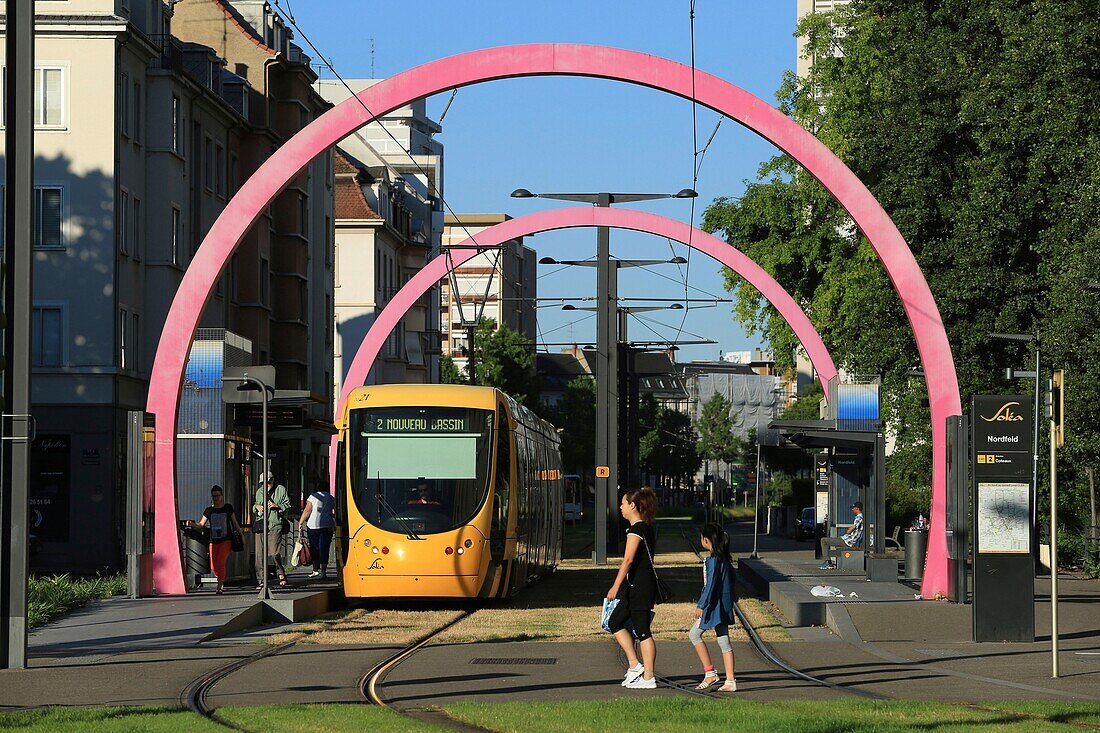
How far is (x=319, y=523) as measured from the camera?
29234mm

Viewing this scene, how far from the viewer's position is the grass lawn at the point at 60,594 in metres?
21.0

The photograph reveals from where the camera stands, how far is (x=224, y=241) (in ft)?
84.2

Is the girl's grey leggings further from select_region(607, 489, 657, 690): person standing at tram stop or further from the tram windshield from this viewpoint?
the tram windshield

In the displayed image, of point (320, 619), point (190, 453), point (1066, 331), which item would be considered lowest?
point (320, 619)

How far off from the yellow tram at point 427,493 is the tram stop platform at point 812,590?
4.14m

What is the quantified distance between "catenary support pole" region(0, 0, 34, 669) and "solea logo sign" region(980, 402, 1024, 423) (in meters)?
10.1

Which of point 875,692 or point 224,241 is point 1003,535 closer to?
point 875,692

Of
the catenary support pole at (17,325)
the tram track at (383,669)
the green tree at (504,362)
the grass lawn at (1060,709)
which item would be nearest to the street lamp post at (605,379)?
the tram track at (383,669)

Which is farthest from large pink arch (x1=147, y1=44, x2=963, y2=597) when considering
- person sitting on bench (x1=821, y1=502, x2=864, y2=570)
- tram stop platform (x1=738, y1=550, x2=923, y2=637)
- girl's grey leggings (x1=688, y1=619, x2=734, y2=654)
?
girl's grey leggings (x1=688, y1=619, x2=734, y2=654)

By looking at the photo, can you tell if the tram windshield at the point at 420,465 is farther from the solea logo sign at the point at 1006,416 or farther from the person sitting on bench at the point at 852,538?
the person sitting on bench at the point at 852,538

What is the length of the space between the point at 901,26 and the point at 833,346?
1214 centimetres

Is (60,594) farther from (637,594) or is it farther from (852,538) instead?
(852,538)

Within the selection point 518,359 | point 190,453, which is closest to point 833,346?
point 190,453

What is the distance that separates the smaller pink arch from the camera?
3909cm
